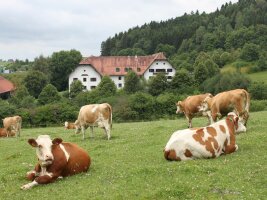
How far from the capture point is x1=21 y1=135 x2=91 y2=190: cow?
12688 mm

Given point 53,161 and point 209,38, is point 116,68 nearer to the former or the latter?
point 209,38

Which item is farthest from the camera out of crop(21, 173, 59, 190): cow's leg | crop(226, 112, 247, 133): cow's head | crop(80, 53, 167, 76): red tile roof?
crop(80, 53, 167, 76): red tile roof

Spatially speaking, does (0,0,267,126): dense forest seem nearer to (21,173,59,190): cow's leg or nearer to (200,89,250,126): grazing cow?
(200,89,250,126): grazing cow

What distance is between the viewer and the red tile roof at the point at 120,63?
113m

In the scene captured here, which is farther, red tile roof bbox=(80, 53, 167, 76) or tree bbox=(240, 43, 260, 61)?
tree bbox=(240, 43, 260, 61)

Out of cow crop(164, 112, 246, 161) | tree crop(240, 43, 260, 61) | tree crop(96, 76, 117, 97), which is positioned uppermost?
tree crop(240, 43, 260, 61)

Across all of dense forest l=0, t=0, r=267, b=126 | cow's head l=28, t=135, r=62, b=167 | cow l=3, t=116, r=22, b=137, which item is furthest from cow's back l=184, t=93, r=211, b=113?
dense forest l=0, t=0, r=267, b=126

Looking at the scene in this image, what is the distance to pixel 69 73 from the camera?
119m

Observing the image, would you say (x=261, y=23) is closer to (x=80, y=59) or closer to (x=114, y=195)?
(x=80, y=59)

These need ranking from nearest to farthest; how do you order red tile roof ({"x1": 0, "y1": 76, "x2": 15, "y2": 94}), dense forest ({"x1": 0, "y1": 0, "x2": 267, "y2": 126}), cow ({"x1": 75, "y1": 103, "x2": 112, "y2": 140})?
cow ({"x1": 75, "y1": 103, "x2": 112, "y2": 140}) → dense forest ({"x1": 0, "y1": 0, "x2": 267, "y2": 126}) → red tile roof ({"x1": 0, "y1": 76, "x2": 15, "y2": 94})

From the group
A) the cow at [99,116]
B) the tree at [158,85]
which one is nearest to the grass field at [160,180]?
the cow at [99,116]

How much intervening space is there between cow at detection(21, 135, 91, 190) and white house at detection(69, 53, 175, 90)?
97606 millimetres

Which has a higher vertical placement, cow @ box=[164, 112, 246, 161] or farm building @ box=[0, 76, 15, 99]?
farm building @ box=[0, 76, 15, 99]

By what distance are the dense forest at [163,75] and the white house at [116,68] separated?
20.1 feet
